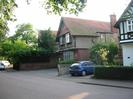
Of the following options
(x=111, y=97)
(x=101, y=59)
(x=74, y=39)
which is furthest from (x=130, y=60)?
(x=111, y=97)

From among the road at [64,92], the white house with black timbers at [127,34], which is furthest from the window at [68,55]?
the road at [64,92]

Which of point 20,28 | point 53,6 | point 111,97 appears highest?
point 20,28

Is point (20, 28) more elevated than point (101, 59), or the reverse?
point (20, 28)

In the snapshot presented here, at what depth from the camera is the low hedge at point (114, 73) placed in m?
25.1

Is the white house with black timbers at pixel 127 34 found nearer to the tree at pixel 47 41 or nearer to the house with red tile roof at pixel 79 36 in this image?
the house with red tile roof at pixel 79 36

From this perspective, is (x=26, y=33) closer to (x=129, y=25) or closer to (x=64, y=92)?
(x=129, y=25)

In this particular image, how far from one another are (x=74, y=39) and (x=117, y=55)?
866 cm

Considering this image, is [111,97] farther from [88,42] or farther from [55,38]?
[55,38]

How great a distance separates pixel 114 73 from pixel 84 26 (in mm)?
25376

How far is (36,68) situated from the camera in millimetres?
53250

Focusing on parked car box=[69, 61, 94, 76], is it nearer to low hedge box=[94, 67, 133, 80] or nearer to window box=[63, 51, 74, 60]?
low hedge box=[94, 67, 133, 80]

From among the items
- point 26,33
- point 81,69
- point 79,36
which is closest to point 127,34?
point 81,69

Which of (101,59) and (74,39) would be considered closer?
(101,59)

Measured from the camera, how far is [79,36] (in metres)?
48.3
